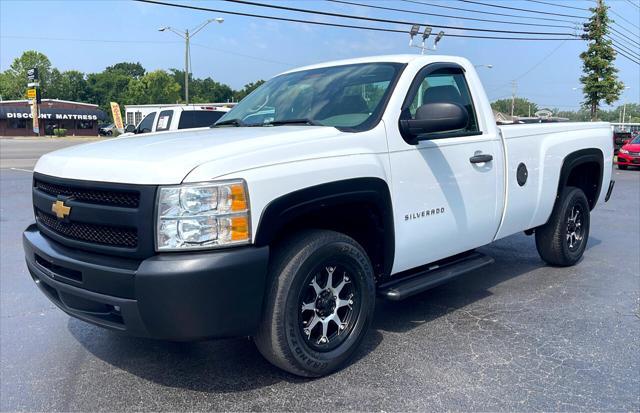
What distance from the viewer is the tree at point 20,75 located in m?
106

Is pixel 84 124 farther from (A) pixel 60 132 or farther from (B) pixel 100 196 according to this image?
(B) pixel 100 196

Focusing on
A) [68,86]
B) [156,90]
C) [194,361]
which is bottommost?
[194,361]

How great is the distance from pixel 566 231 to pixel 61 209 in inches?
188

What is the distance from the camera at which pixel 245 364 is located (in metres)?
3.60

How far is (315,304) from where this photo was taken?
333 cm

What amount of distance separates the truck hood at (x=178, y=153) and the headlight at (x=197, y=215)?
0.27 feet

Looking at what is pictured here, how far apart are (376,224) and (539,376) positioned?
4.47ft

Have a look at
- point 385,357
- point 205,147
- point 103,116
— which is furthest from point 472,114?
point 103,116

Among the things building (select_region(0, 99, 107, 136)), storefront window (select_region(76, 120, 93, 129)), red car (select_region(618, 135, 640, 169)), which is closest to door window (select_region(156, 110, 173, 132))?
red car (select_region(618, 135, 640, 169))

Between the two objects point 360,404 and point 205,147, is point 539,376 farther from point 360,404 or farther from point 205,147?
point 205,147

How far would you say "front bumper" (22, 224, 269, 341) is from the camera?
271 cm

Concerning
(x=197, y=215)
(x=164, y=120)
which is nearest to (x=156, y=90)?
(x=164, y=120)

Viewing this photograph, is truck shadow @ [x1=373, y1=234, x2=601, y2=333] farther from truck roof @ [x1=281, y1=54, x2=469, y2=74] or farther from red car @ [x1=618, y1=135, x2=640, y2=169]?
red car @ [x1=618, y1=135, x2=640, y2=169]

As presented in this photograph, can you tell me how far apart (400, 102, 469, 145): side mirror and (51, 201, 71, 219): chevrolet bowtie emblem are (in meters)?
2.11
